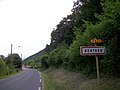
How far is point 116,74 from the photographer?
14.5 metres

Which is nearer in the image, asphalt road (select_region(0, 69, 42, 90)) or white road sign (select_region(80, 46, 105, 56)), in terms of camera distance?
white road sign (select_region(80, 46, 105, 56))

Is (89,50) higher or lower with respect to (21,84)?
higher

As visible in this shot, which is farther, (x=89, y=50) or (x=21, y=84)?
(x=21, y=84)

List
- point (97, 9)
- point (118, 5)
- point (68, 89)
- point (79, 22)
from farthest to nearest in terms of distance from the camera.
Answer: point (79, 22)
point (97, 9)
point (68, 89)
point (118, 5)

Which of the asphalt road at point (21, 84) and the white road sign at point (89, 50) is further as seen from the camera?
the asphalt road at point (21, 84)

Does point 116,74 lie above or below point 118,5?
below

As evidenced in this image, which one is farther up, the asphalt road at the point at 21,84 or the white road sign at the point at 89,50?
the white road sign at the point at 89,50

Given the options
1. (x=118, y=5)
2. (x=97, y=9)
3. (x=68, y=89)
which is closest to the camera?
(x=118, y=5)

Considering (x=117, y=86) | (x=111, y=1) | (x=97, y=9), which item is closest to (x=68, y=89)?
(x=117, y=86)

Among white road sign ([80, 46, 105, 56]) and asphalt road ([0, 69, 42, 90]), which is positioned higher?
white road sign ([80, 46, 105, 56])

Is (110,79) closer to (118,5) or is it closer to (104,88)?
(104,88)

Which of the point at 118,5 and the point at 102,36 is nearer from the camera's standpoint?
the point at 118,5

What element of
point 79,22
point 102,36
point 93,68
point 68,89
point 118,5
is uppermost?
point 79,22

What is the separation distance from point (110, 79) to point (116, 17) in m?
4.07
